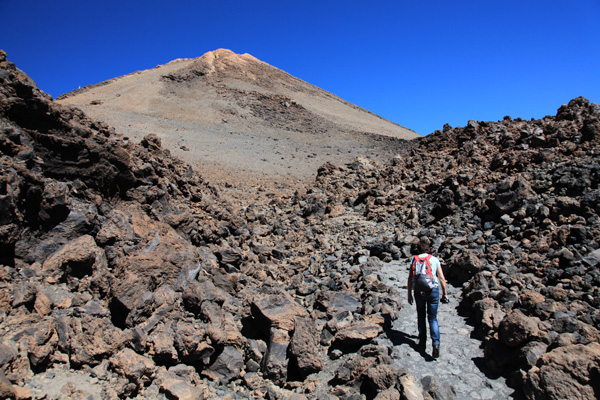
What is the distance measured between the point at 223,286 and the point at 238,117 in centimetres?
2431

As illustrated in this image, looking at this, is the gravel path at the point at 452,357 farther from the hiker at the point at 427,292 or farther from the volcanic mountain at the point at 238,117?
the volcanic mountain at the point at 238,117

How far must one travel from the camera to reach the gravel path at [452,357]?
378 centimetres

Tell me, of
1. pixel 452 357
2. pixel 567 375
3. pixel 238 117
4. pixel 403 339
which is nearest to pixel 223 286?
pixel 403 339

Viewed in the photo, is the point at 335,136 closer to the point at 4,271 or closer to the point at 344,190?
the point at 344,190

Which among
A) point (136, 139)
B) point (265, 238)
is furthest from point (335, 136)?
point (265, 238)

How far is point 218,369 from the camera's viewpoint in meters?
4.05

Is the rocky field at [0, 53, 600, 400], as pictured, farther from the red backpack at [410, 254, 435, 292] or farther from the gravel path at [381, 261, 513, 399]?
the red backpack at [410, 254, 435, 292]

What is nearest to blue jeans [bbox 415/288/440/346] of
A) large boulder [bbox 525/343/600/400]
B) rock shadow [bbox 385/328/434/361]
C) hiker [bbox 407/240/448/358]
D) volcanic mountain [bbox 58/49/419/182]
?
hiker [bbox 407/240/448/358]

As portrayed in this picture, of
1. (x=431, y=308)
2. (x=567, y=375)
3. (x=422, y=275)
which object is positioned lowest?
(x=567, y=375)

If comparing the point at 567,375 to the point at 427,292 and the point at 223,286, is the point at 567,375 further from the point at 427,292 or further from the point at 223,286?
the point at 223,286

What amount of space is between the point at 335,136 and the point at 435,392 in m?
24.0

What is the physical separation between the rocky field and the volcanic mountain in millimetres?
8328

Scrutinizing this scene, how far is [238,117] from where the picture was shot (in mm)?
28312

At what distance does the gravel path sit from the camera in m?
3.78
